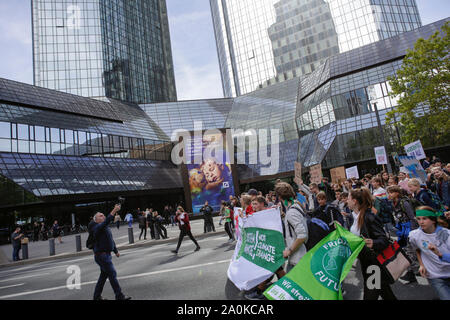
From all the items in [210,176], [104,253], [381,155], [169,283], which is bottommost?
[169,283]

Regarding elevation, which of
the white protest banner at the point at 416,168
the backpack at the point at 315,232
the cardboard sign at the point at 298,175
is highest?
the cardboard sign at the point at 298,175

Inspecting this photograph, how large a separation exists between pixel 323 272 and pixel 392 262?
0.92m

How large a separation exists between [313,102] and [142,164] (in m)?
26.4

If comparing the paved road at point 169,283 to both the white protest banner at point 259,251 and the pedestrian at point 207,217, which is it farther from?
the pedestrian at point 207,217

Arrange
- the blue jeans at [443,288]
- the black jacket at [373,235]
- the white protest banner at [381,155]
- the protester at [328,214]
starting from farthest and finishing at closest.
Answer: the white protest banner at [381,155], the protester at [328,214], the black jacket at [373,235], the blue jeans at [443,288]

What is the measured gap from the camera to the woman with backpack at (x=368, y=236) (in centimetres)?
320

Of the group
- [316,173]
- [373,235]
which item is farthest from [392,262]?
[316,173]

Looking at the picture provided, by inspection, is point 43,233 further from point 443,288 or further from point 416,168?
point 443,288

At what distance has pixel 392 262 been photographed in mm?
3250

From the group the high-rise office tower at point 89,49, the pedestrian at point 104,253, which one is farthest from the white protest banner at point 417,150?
the high-rise office tower at point 89,49

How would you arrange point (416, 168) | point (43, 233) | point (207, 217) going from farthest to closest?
point (43, 233), point (207, 217), point (416, 168)

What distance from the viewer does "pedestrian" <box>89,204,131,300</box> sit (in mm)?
5324

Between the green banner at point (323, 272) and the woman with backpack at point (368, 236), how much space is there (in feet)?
0.91
